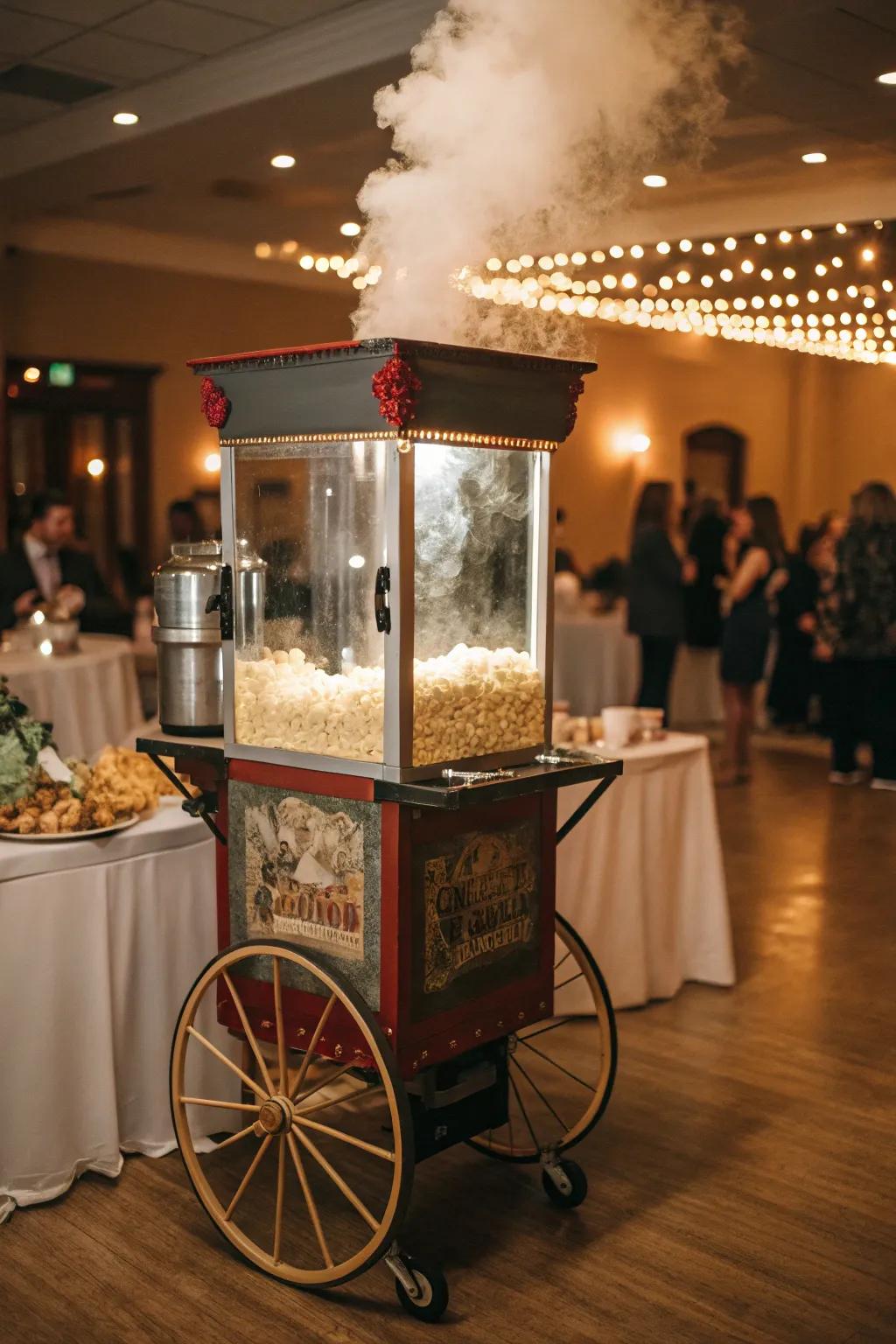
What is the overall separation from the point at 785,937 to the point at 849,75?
378 centimetres

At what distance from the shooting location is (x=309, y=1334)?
2459 millimetres

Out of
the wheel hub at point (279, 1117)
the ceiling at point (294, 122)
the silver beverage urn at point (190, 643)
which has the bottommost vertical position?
the wheel hub at point (279, 1117)

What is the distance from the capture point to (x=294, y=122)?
255 inches

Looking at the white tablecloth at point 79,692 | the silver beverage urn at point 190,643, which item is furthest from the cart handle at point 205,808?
the white tablecloth at point 79,692

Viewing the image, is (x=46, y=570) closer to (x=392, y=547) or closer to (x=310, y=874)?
(x=310, y=874)

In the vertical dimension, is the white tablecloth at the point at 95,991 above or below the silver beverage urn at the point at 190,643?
below

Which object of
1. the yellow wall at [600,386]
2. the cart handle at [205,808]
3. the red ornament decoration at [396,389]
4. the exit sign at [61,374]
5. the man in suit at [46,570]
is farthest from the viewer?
the yellow wall at [600,386]

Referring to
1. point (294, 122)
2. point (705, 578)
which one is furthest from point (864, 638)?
point (294, 122)

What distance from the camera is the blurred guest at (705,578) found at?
8836mm

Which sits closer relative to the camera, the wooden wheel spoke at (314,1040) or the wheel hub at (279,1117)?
the wooden wheel spoke at (314,1040)

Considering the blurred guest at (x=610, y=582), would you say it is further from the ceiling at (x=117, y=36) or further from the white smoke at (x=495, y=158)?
the white smoke at (x=495, y=158)

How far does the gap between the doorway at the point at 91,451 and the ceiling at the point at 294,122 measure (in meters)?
0.99

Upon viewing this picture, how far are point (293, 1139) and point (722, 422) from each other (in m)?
13.3

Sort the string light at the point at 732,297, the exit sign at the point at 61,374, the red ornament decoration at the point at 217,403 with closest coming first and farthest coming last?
the red ornament decoration at the point at 217,403, the string light at the point at 732,297, the exit sign at the point at 61,374
